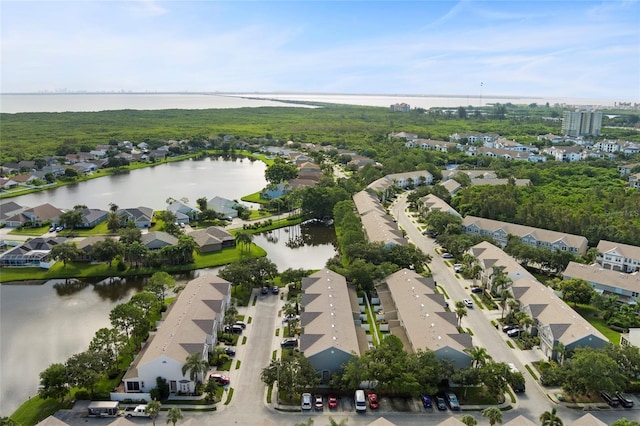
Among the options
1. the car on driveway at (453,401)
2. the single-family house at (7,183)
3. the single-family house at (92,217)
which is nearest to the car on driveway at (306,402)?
the car on driveway at (453,401)

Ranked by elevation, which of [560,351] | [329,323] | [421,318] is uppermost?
[329,323]

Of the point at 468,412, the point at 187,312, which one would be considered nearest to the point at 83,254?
the point at 187,312

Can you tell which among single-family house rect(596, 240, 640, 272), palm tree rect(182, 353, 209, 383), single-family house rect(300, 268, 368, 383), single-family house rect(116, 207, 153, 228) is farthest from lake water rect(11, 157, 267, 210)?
single-family house rect(596, 240, 640, 272)

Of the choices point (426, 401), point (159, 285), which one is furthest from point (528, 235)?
point (159, 285)

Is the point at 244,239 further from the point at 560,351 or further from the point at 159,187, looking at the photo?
the point at 159,187

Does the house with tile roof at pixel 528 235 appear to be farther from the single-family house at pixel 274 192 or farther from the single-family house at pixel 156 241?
the single-family house at pixel 156 241

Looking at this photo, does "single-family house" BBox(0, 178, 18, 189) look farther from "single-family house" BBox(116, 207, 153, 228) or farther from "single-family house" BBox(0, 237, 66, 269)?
"single-family house" BBox(0, 237, 66, 269)
